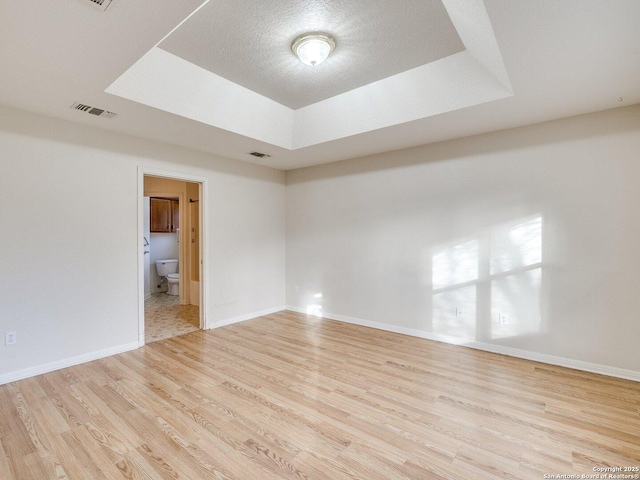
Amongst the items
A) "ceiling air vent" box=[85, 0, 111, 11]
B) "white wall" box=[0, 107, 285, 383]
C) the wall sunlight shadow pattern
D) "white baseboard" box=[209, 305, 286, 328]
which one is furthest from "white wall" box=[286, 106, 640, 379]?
"ceiling air vent" box=[85, 0, 111, 11]

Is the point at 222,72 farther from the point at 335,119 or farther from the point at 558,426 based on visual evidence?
the point at 558,426

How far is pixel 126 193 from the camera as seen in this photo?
3.54m

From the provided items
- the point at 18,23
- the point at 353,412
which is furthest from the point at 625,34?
the point at 18,23

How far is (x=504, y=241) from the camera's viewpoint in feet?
11.2

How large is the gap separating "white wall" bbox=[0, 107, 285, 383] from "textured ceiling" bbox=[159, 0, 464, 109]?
152cm

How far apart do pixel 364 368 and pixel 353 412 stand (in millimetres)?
805

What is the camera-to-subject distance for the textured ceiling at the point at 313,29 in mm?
2125

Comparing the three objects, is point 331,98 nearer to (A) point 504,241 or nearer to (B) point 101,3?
(B) point 101,3

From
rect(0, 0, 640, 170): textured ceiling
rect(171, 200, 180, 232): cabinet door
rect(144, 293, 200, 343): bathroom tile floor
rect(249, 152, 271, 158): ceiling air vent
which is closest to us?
rect(0, 0, 640, 170): textured ceiling

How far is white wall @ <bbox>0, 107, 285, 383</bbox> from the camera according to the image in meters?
2.82

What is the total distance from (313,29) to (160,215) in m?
6.12

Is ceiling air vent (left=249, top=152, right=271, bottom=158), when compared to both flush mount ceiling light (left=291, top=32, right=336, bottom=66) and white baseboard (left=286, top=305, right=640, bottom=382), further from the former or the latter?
white baseboard (left=286, top=305, right=640, bottom=382)

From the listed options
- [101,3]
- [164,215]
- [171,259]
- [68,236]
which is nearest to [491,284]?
[101,3]

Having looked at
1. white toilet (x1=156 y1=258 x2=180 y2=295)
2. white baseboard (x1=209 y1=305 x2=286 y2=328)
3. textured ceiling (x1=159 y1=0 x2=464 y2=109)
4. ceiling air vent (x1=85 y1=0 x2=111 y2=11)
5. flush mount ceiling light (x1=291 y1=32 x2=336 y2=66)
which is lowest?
white baseboard (x1=209 y1=305 x2=286 y2=328)
